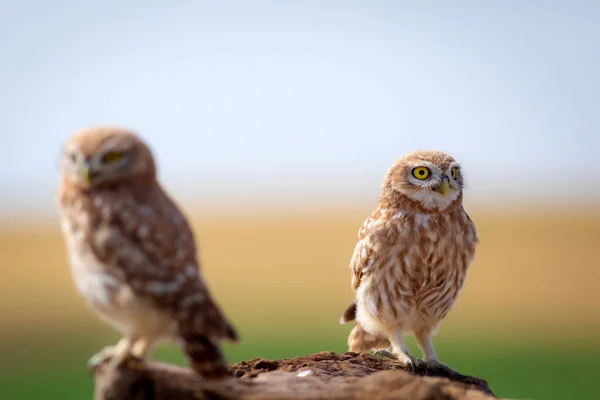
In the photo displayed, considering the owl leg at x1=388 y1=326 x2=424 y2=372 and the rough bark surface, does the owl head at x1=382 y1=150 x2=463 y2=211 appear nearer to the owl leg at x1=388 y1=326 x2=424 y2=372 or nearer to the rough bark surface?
the owl leg at x1=388 y1=326 x2=424 y2=372

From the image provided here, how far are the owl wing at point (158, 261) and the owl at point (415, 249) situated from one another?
2.41 meters

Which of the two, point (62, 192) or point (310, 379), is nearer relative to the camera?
point (62, 192)

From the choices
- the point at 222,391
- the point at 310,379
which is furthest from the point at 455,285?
the point at 222,391

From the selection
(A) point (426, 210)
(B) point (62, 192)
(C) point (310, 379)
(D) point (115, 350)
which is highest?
(B) point (62, 192)

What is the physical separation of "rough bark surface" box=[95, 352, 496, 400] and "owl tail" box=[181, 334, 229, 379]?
0.31m

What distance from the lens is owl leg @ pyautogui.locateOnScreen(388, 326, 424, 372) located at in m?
6.32

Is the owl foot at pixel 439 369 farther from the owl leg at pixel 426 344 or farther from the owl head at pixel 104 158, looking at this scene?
the owl head at pixel 104 158

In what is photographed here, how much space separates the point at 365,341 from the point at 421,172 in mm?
1992

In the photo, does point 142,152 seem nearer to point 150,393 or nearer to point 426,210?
point 150,393

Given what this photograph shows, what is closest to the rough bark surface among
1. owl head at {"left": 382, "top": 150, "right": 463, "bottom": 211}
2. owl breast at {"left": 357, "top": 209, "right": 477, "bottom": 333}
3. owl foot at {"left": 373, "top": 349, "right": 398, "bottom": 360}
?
owl breast at {"left": 357, "top": 209, "right": 477, "bottom": 333}

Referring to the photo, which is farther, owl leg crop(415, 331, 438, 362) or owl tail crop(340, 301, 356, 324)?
owl tail crop(340, 301, 356, 324)

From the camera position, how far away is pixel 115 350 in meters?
4.30

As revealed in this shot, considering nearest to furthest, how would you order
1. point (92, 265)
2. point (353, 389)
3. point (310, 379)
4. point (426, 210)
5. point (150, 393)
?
point (92, 265) < point (150, 393) < point (353, 389) < point (310, 379) < point (426, 210)

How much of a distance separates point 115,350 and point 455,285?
3215 millimetres
